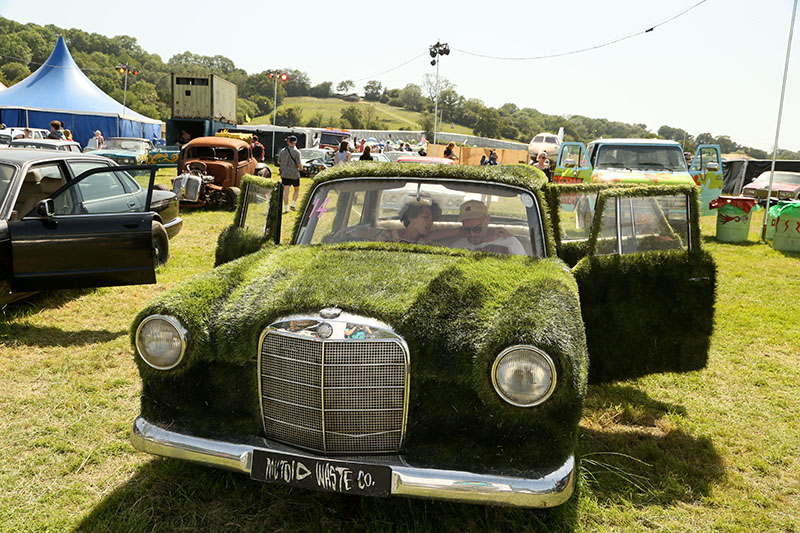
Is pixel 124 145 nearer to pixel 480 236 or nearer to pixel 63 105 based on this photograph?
pixel 63 105

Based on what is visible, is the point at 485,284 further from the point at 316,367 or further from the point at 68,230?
the point at 68,230

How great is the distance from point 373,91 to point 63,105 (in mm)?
145012

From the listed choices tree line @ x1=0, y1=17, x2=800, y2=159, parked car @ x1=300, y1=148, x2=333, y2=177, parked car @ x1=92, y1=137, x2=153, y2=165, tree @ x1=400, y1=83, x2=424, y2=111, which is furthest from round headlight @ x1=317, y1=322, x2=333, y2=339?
tree @ x1=400, y1=83, x2=424, y2=111

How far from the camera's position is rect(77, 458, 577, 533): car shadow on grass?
2.93 metres

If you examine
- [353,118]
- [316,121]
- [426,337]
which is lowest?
[426,337]

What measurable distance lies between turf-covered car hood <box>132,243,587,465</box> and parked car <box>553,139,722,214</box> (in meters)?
8.82

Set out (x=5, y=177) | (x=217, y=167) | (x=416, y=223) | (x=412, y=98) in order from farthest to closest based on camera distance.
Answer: (x=412, y=98), (x=217, y=167), (x=5, y=177), (x=416, y=223)

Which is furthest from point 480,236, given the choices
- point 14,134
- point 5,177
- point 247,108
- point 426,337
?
point 247,108

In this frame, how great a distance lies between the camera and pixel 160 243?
7168 mm

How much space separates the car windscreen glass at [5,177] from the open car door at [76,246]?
448mm

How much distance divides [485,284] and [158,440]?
1752 mm

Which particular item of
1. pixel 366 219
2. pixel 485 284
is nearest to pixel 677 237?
pixel 485 284

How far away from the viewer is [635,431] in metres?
4.19

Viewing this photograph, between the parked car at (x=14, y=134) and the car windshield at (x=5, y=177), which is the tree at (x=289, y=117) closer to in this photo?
the parked car at (x=14, y=134)
